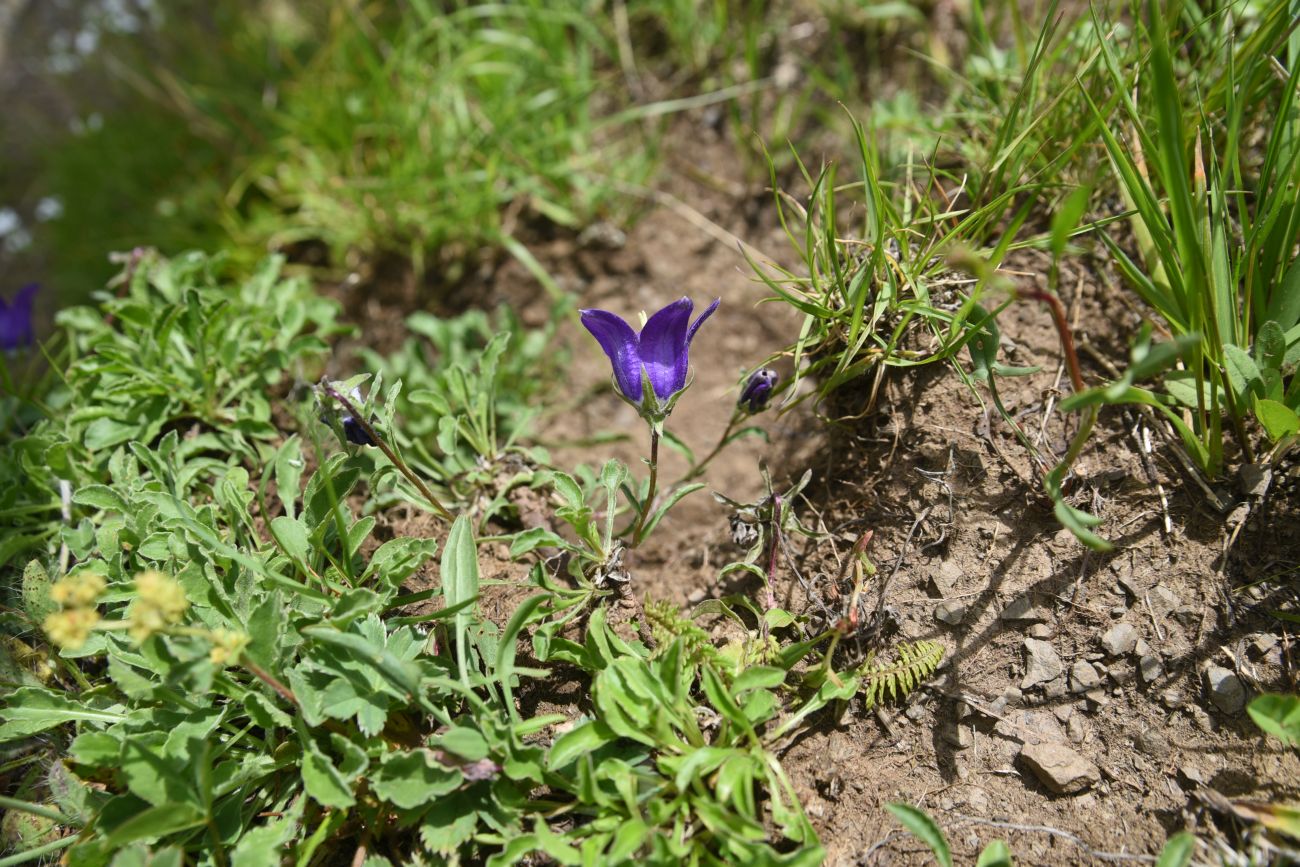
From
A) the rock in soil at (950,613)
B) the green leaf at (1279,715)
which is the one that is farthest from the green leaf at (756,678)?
the green leaf at (1279,715)

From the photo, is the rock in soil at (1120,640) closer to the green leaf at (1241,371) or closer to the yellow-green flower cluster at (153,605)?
the green leaf at (1241,371)

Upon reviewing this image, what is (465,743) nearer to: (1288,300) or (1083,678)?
(1083,678)

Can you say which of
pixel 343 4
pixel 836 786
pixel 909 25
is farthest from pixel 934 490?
pixel 343 4

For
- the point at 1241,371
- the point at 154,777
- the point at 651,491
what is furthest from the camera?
the point at 651,491

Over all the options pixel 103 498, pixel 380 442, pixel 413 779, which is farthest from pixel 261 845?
pixel 103 498

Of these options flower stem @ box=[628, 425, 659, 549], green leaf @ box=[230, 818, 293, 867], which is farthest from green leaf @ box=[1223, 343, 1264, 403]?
green leaf @ box=[230, 818, 293, 867]

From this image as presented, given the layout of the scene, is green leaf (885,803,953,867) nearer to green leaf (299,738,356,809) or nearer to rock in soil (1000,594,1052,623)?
rock in soil (1000,594,1052,623)
